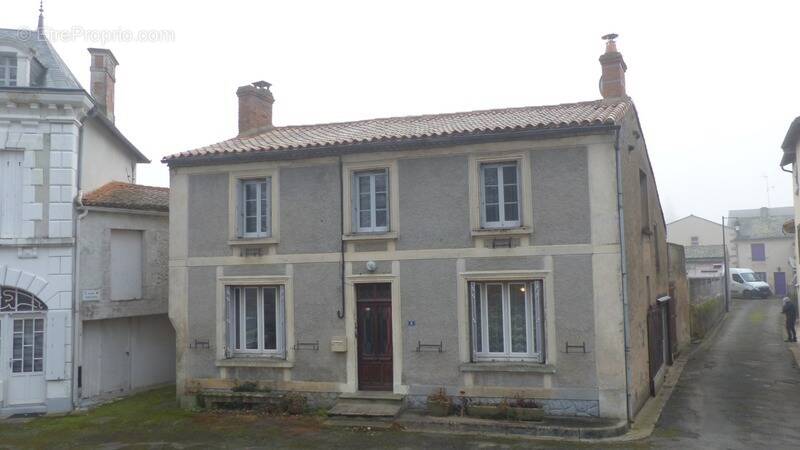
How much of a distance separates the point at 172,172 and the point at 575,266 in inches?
355

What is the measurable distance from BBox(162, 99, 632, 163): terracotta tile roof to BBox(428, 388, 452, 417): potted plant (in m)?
5.08

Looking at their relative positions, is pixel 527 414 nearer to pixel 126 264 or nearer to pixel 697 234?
pixel 126 264

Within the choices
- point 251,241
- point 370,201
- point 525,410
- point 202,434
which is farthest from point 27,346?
point 525,410

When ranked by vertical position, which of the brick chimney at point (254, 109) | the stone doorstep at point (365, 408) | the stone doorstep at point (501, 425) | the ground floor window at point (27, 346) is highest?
the brick chimney at point (254, 109)

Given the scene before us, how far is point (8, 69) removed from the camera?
45.0ft

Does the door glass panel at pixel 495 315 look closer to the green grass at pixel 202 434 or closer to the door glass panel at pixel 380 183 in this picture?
the green grass at pixel 202 434

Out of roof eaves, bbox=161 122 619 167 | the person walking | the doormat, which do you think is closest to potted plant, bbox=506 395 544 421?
roof eaves, bbox=161 122 619 167

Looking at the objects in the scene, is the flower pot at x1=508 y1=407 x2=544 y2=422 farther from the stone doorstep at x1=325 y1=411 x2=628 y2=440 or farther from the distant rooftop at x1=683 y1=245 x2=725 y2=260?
the distant rooftop at x1=683 y1=245 x2=725 y2=260

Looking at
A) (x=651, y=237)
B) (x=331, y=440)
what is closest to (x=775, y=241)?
(x=651, y=237)

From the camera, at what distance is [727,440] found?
10219 mm

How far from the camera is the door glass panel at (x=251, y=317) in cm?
1338

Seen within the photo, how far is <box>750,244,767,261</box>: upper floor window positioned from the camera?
48.2 meters

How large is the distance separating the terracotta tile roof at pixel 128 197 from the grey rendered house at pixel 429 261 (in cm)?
183

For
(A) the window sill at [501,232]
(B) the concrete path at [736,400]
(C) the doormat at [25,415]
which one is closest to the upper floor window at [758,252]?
(B) the concrete path at [736,400]
